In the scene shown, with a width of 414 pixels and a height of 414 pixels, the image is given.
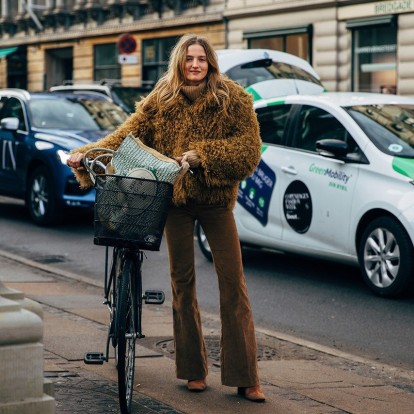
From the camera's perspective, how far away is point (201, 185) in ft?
19.9

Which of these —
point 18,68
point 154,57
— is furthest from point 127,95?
point 18,68

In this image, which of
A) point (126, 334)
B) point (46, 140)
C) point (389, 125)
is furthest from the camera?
point (46, 140)

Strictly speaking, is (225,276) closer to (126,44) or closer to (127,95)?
(127,95)

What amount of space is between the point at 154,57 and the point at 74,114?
2118 centimetres

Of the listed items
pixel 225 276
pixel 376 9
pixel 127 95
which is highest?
pixel 376 9

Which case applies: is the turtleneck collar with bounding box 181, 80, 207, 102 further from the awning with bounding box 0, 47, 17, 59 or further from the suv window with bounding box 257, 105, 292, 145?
the awning with bounding box 0, 47, 17, 59

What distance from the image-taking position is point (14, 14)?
47.2m

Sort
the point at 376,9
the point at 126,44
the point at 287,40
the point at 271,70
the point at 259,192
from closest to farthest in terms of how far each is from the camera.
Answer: the point at 259,192
the point at 271,70
the point at 376,9
the point at 126,44
the point at 287,40

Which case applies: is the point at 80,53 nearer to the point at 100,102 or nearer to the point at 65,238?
the point at 100,102

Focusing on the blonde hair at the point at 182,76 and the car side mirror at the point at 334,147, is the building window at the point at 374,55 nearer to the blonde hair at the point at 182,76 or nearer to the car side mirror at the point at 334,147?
the car side mirror at the point at 334,147

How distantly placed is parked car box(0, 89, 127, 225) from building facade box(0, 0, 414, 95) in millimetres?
10922

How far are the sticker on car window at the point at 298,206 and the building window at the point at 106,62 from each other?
28530 millimetres

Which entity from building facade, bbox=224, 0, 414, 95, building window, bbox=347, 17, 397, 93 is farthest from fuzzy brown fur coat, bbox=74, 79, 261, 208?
building window, bbox=347, 17, 397, 93

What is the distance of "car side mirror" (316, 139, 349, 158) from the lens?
1024cm
